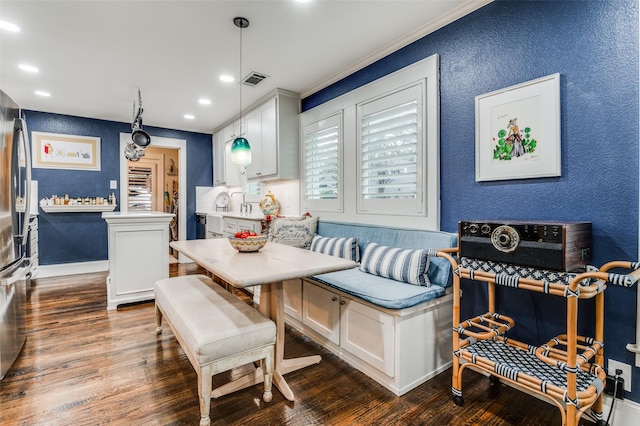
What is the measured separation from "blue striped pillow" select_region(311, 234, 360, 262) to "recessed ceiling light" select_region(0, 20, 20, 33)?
3028mm

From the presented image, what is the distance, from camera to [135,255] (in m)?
3.61

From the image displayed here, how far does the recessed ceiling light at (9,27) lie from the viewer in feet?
8.09

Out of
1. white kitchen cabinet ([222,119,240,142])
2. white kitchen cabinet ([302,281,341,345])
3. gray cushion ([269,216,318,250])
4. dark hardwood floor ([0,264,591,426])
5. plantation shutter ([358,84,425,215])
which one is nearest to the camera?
dark hardwood floor ([0,264,591,426])

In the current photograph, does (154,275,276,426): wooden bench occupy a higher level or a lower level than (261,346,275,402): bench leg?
higher

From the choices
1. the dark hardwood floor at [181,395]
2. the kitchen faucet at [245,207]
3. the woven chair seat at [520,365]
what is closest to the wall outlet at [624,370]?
the woven chair seat at [520,365]

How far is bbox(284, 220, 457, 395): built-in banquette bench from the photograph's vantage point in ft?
6.45

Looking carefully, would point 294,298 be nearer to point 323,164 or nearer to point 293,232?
point 293,232

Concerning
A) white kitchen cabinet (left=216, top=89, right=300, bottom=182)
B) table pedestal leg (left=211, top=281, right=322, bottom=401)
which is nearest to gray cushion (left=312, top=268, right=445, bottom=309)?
table pedestal leg (left=211, top=281, right=322, bottom=401)

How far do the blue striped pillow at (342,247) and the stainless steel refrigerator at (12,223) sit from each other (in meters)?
2.22

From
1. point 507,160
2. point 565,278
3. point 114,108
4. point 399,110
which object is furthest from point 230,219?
point 565,278

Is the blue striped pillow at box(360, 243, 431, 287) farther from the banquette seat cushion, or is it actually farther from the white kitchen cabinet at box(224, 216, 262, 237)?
the white kitchen cabinet at box(224, 216, 262, 237)

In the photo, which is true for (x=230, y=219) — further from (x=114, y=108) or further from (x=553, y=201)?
(x=553, y=201)

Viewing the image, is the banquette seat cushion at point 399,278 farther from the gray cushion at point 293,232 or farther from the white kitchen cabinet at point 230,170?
the white kitchen cabinet at point 230,170

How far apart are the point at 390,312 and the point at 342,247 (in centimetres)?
100
